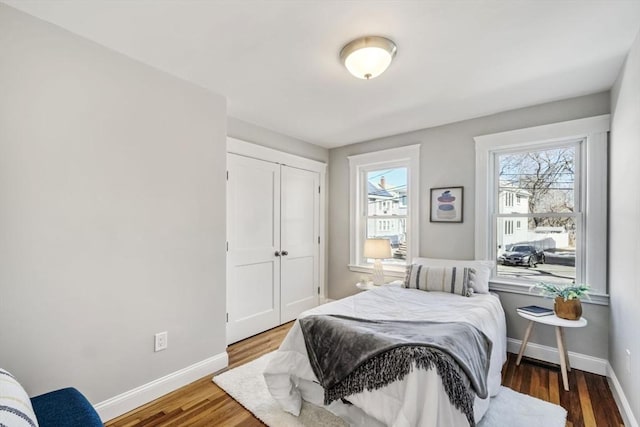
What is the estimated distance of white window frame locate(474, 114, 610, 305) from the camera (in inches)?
101

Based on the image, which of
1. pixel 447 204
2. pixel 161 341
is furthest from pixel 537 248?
pixel 161 341

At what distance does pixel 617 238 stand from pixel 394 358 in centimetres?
199

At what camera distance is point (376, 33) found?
1.82m

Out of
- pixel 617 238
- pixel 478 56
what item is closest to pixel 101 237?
pixel 478 56

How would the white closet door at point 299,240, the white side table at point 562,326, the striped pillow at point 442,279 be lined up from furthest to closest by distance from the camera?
the white closet door at point 299,240 → the striped pillow at point 442,279 → the white side table at point 562,326

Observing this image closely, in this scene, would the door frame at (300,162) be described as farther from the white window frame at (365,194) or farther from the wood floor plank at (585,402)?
the wood floor plank at (585,402)

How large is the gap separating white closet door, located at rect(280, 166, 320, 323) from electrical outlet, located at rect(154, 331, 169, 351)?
1707 mm

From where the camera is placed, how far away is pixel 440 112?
309 centimetres

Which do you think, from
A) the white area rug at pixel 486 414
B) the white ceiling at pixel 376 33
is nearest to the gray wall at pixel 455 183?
the white ceiling at pixel 376 33

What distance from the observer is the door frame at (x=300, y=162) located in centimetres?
334

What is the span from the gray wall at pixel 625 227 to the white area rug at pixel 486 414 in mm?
464

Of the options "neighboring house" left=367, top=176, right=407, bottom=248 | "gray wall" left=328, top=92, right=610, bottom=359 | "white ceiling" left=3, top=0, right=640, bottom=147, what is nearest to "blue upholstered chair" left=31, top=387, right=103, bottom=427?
"white ceiling" left=3, top=0, right=640, bottom=147

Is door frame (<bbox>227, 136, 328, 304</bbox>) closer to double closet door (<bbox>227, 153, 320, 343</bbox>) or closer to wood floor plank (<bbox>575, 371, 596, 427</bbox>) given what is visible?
double closet door (<bbox>227, 153, 320, 343</bbox>)

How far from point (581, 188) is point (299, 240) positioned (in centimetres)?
304
